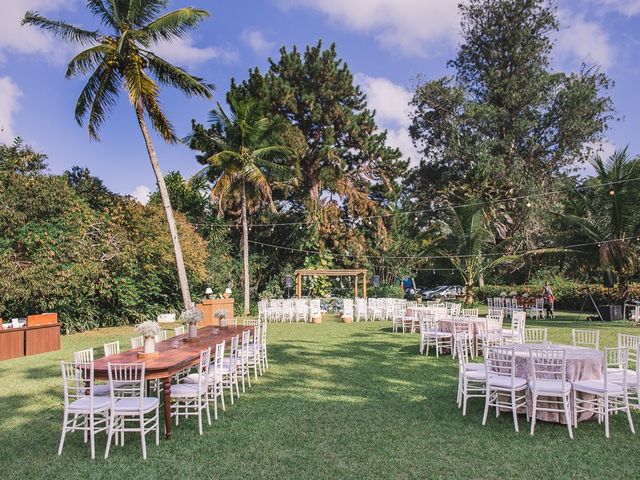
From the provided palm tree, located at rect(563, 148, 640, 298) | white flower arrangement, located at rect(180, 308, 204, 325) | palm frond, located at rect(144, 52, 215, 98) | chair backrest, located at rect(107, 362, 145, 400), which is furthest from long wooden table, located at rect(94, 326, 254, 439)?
palm tree, located at rect(563, 148, 640, 298)

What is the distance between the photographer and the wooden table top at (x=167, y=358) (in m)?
5.25

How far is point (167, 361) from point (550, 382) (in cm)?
451

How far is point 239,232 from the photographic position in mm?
27188

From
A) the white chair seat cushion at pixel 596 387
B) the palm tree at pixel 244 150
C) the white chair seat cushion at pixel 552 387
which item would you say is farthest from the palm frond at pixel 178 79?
the white chair seat cushion at pixel 596 387

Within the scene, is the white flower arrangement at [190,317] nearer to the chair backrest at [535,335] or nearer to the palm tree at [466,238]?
the chair backrest at [535,335]

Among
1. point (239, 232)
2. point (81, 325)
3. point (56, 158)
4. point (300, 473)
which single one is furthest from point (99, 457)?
Answer: point (239, 232)

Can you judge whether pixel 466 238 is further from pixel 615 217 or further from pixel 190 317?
pixel 190 317

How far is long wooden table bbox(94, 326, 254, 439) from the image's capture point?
5246mm

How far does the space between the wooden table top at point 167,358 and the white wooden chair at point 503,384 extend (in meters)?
3.66

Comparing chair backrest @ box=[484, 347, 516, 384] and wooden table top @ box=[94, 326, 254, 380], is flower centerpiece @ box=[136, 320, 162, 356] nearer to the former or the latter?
wooden table top @ box=[94, 326, 254, 380]

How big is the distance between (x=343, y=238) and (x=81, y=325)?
14.5 m

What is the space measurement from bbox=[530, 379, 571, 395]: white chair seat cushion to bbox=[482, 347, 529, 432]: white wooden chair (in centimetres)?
21

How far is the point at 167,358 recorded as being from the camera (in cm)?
589

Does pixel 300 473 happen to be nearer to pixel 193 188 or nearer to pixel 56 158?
pixel 56 158
